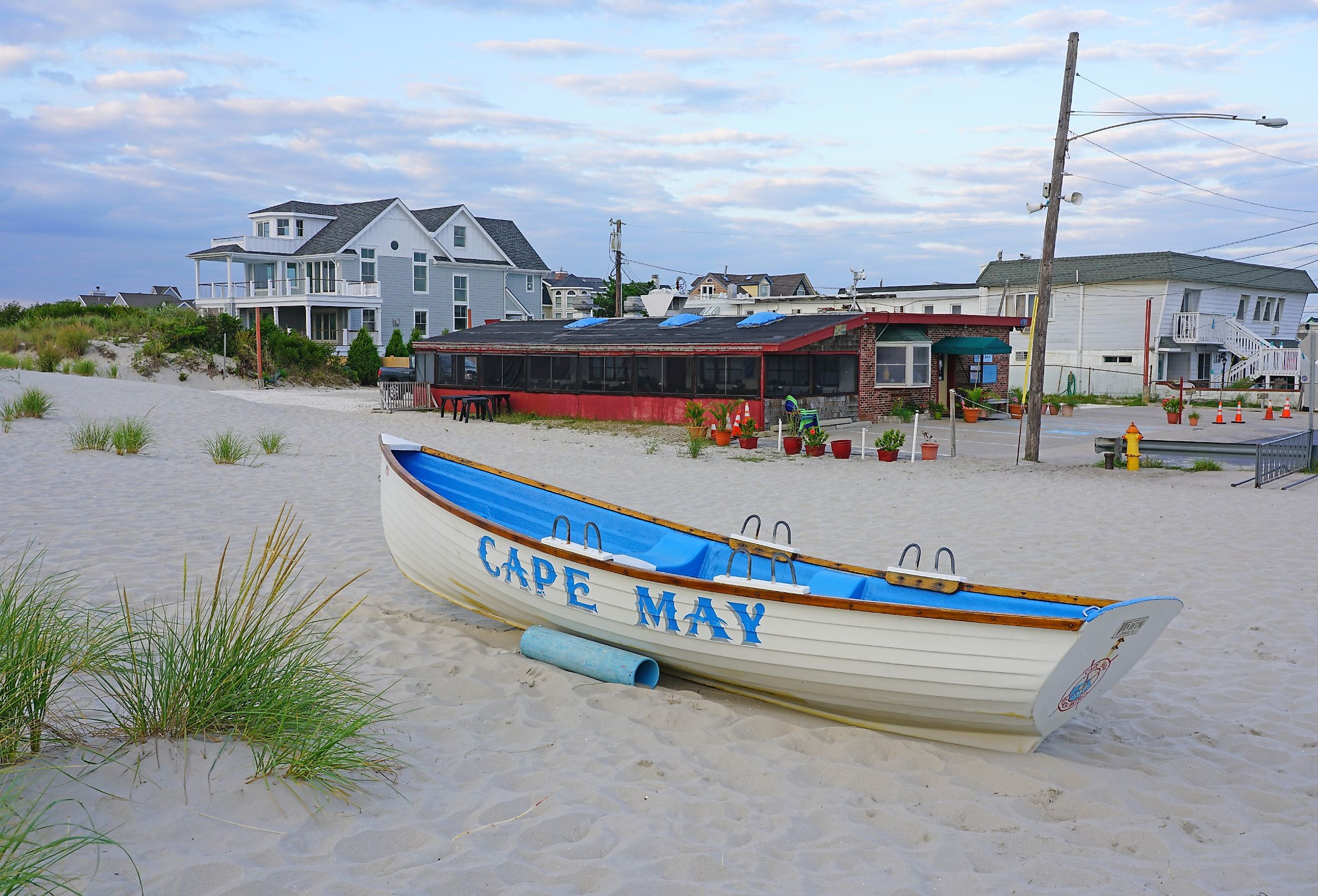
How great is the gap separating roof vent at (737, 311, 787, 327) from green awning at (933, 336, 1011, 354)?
5.28 m

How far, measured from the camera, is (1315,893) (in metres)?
4.07

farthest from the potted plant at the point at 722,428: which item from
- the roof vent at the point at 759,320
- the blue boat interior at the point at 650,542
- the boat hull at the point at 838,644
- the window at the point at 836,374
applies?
the boat hull at the point at 838,644

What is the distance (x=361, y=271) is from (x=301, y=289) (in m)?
3.23

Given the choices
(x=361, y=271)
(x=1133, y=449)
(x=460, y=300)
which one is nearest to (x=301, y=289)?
(x=361, y=271)

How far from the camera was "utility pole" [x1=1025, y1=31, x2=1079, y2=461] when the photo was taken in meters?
17.5

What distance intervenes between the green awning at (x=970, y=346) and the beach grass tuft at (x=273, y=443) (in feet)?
62.9

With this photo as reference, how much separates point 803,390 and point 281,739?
22.0 metres

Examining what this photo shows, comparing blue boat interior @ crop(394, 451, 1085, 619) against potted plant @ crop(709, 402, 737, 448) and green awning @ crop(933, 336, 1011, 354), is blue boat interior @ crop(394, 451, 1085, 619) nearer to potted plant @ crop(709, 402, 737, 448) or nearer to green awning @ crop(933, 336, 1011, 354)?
potted plant @ crop(709, 402, 737, 448)

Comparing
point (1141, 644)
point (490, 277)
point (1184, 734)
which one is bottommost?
point (1184, 734)

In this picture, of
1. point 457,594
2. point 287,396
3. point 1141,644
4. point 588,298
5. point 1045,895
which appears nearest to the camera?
point 1045,895

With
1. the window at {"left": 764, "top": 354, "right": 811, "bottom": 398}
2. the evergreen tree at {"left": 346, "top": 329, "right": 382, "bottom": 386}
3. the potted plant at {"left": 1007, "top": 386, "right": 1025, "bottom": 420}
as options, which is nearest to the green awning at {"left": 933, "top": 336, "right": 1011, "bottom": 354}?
the potted plant at {"left": 1007, "top": 386, "right": 1025, "bottom": 420}

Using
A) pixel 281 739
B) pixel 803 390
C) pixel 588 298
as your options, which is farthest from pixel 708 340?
pixel 588 298

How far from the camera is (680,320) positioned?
28609mm

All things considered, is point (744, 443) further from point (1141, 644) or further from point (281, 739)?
point (281, 739)
